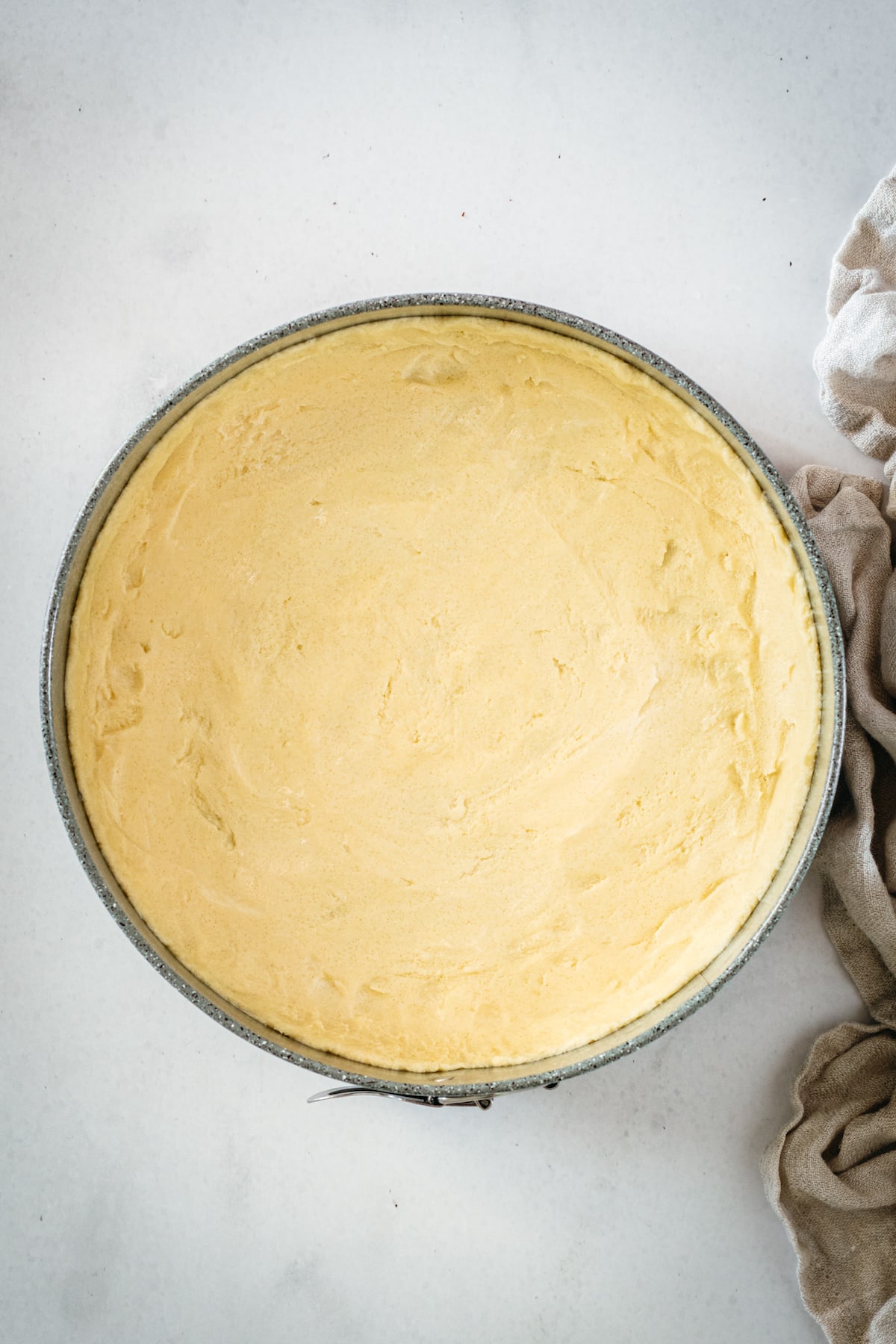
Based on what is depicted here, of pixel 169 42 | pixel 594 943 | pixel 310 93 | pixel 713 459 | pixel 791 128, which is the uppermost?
pixel 169 42

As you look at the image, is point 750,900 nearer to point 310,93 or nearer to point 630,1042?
Answer: point 630,1042

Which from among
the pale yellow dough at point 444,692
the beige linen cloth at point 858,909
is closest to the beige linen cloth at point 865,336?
the beige linen cloth at point 858,909

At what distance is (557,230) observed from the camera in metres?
1.13

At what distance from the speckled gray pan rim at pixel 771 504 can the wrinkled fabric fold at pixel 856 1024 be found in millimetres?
159

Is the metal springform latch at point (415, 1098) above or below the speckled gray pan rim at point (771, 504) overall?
below

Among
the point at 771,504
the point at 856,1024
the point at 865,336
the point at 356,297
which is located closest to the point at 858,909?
the point at 856,1024

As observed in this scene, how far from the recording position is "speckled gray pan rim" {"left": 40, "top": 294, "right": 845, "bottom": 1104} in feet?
2.93

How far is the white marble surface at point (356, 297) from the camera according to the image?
1105 millimetres

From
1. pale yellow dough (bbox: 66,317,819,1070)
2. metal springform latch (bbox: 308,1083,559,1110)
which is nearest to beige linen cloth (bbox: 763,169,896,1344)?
pale yellow dough (bbox: 66,317,819,1070)

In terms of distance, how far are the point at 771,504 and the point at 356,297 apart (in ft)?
1.72

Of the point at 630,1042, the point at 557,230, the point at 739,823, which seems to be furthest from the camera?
the point at 557,230

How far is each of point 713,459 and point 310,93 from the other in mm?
644

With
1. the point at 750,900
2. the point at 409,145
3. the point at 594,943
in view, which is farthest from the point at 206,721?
the point at 409,145

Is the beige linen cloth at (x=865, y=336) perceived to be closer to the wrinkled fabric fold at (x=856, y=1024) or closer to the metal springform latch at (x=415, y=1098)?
the wrinkled fabric fold at (x=856, y=1024)
